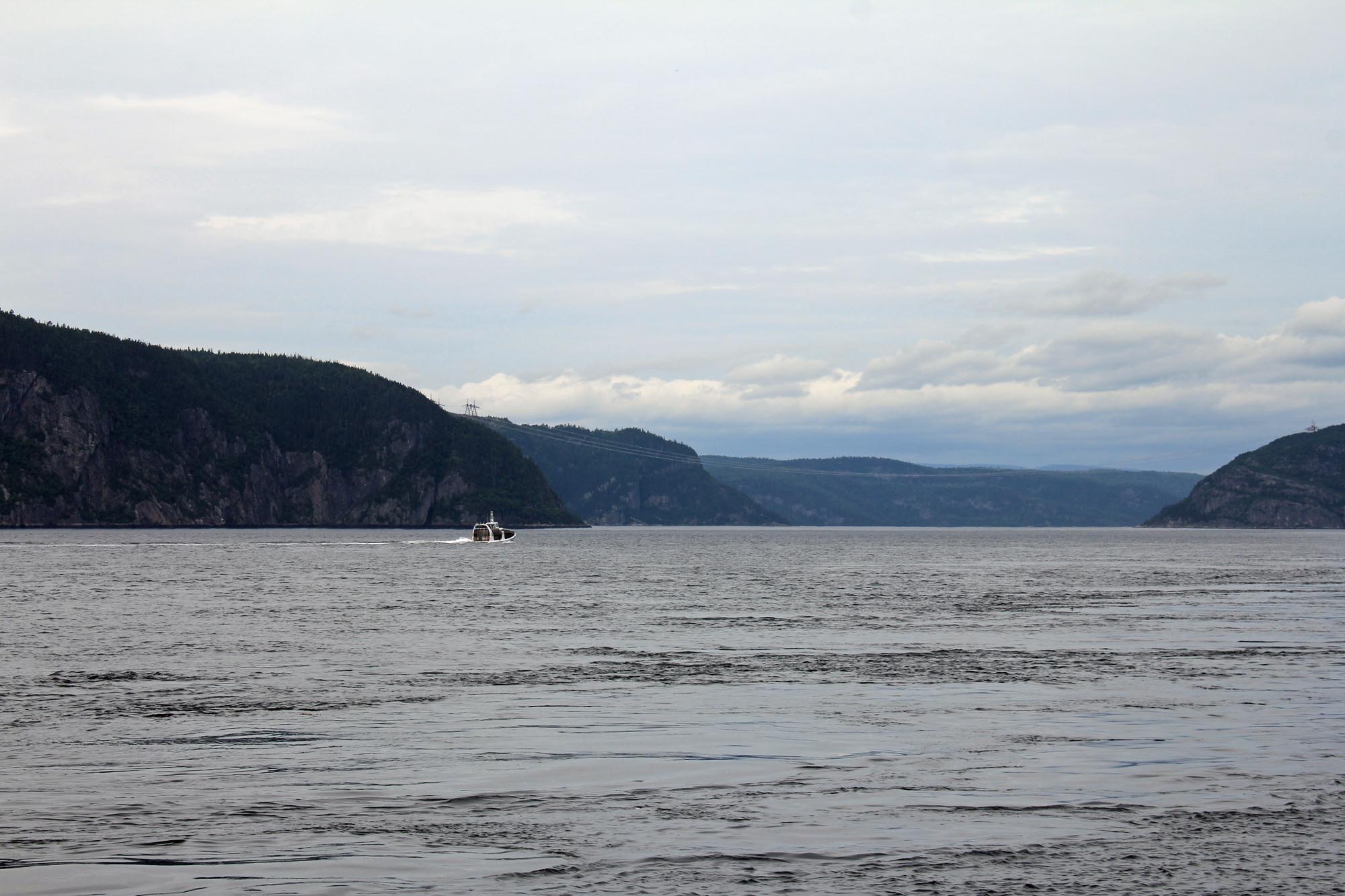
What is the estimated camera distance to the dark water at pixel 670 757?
1847 centimetres

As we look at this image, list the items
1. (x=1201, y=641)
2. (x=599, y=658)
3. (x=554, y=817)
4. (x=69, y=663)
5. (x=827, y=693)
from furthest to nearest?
(x=1201, y=641) < (x=599, y=658) < (x=69, y=663) < (x=827, y=693) < (x=554, y=817)

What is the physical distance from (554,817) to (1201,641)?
40.3 m

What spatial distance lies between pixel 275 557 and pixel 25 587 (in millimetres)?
75299

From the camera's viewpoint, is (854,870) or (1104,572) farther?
(1104,572)

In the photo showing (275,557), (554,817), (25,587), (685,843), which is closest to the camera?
(685,843)

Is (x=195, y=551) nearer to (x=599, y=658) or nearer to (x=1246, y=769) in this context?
(x=599, y=658)

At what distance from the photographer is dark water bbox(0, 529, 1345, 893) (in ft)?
60.6

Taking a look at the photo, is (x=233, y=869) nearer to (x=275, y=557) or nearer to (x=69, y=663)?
(x=69, y=663)

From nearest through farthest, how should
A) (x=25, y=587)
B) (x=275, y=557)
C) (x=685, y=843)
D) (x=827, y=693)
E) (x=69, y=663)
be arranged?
1. (x=685, y=843)
2. (x=827, y=693)
3. (x=69, y=663)
4. (x=25, y=587)
5. (x=275, y=557)

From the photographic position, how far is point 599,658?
4812 cm

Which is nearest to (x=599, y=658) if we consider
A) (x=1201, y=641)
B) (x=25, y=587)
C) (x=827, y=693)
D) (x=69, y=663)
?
(x=827, y=693)

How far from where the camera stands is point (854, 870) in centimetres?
1827

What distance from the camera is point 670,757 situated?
27.4 metres

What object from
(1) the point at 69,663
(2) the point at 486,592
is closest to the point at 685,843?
(1) the point at 69,663
